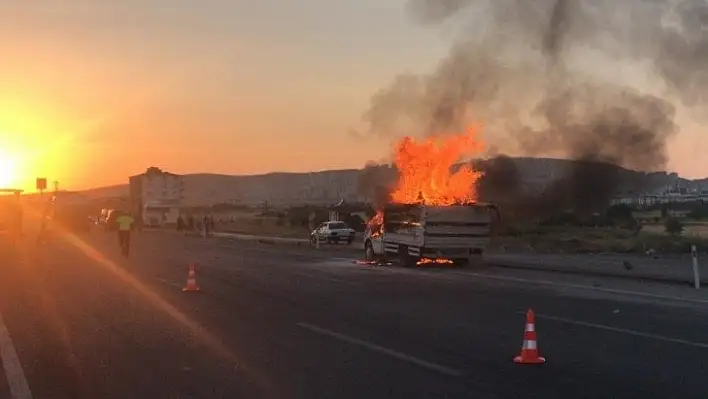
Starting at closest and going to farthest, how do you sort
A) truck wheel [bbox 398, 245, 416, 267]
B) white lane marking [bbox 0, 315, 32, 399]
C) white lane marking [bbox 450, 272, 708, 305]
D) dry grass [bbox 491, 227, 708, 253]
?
Answer: white lane marking [bbox 0, 315, 32, 399]
white lane marking [bbox 450, 272, 708, 305]
truck wheel [bbox 398, 245, 416, 267]
dry grass [bbox 491, 227, 708, 253]

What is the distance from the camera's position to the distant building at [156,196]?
244 feet

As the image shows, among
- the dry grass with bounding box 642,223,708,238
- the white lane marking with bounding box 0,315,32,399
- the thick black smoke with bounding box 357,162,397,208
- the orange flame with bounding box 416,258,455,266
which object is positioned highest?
the thick black smoke with bounding box 357,162,397,208

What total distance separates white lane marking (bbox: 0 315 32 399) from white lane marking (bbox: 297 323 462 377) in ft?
13.4

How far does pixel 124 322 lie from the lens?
1436 centimetres

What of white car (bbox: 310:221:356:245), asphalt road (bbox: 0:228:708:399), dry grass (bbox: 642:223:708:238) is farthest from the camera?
dry grass (bbox: 642:223:708:238)

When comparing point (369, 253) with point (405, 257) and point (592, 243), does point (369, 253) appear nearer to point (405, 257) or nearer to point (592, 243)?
point (405, 257)

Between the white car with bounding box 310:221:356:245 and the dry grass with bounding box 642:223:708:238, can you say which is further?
the dry grass with bounding box 642:223:708:238

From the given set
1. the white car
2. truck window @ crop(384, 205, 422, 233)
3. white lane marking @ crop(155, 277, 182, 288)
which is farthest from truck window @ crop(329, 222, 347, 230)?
white lane marking @ crop(155, 277, 182, 288)

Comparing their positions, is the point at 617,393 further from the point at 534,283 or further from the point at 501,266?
the point at 501,266

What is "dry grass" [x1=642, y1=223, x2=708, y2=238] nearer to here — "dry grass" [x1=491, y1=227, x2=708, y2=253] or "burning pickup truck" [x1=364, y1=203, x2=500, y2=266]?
"dry grass" [x1=491, y1=227, x2=708, y2=253]

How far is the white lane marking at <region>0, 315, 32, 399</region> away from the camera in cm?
877

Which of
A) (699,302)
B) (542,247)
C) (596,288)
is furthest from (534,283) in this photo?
(542,247)

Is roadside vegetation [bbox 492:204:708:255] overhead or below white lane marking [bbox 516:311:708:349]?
overhead

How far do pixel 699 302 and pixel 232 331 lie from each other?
31.7 ft
